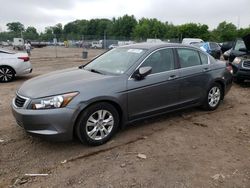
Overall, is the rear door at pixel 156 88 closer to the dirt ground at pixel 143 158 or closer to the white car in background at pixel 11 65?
the dirt ground at pixel 143 158

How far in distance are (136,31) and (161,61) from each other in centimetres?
8273

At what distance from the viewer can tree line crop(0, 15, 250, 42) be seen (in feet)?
214

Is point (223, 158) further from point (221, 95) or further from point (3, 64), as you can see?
point (3, 64)

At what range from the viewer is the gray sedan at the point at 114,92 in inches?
162

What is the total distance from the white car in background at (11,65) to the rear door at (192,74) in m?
6.98

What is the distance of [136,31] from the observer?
8606 cm

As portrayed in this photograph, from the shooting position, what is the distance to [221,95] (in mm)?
6688

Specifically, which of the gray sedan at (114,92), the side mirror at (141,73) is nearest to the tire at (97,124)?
the gray sedan at (114,92)

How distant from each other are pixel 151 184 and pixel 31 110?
6.45ft

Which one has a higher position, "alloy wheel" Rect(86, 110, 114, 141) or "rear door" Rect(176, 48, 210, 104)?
"rear door" Rect(176, 48, 210, 104)

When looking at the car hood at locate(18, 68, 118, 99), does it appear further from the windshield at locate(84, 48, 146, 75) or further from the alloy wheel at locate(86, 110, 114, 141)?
the alloy wheel at locate(86, 110, 114, 141)

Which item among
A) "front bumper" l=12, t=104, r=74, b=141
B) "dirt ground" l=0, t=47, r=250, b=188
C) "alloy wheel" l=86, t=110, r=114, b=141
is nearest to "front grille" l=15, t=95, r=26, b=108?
"front bumper" l=12, t=104, r=74, b=141

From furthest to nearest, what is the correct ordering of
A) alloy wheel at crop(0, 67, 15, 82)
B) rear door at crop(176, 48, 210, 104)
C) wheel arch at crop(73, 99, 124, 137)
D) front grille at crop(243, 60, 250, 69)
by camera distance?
alloy wheel at crop(0, 67, 15, 82), front grille at crop(243, 60, 250, 69), rear door at crop(176, 48, 210, 104), wheel arch at crop(73, 99, 124, 137)

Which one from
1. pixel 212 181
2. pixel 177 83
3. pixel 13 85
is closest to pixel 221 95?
pixel 177 83
